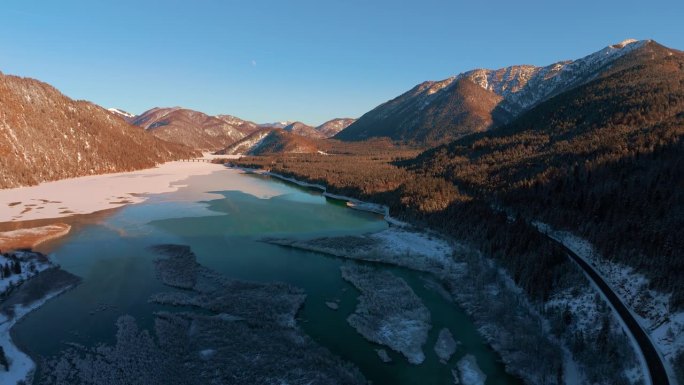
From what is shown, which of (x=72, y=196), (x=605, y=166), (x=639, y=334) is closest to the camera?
(x=639, y=334)

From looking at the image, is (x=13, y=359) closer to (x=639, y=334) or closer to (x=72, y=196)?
(x=639, y=334)

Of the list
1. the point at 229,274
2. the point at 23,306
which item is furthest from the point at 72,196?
the point at 229,274

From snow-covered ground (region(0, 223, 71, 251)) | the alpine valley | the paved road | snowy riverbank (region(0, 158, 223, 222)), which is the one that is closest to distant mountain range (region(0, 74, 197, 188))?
snowy riverbank (region(0, 158, 223, 222))

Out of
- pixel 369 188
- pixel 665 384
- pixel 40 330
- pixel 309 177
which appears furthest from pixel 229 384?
pixel 309 177

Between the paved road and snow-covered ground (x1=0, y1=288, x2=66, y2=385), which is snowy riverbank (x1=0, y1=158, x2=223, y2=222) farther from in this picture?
the paved road

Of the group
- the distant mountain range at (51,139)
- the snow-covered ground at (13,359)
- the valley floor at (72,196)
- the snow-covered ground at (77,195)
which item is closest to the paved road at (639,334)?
the snow-covered ground at (13,359)
